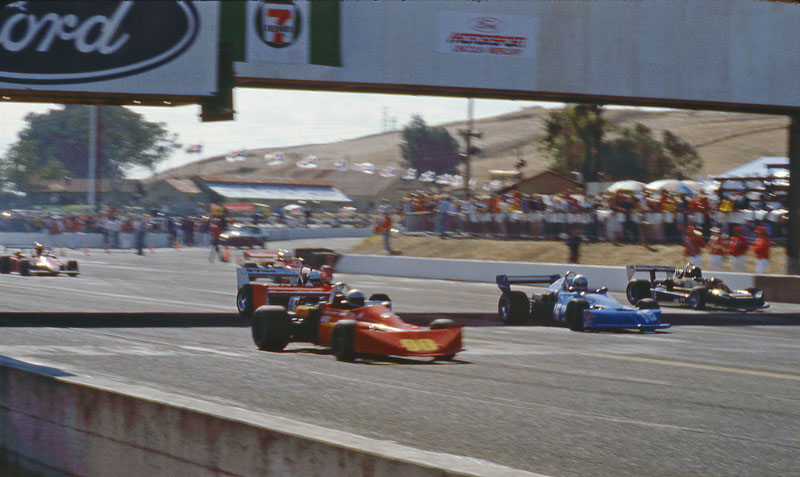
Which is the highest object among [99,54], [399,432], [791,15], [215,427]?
[791,15]

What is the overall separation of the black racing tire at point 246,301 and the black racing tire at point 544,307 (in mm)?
4728

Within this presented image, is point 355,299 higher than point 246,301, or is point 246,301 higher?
point 355,299

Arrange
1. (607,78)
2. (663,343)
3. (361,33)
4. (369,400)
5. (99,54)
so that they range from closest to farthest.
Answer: (369,400) → (663,343) → (99,54) → (361,33) → (607,78)

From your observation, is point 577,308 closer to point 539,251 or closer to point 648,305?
point 648,305

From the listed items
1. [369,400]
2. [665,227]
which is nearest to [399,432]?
[369,400]

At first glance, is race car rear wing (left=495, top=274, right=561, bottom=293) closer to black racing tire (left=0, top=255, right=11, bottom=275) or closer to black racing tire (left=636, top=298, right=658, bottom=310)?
black racing tire (left=636, top=298, right=658, bottom=310)

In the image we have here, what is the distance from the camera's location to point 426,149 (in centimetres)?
16875

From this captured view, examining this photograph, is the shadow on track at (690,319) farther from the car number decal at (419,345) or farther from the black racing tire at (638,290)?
the car number decal at (419,345)

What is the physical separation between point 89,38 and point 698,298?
1293cm

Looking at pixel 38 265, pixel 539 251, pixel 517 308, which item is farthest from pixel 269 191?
pixel 517 308

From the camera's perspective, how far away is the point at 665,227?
29.3 m

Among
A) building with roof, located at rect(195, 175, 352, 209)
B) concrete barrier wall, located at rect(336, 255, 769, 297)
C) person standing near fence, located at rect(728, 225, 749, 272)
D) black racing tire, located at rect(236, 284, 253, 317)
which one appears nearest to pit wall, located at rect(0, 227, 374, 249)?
concrete barrier wall, located at rect(336, 255, 769, 297)

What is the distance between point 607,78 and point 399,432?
15.6 meters

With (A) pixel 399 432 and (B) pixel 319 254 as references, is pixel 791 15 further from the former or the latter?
(A) pixel 399 432
